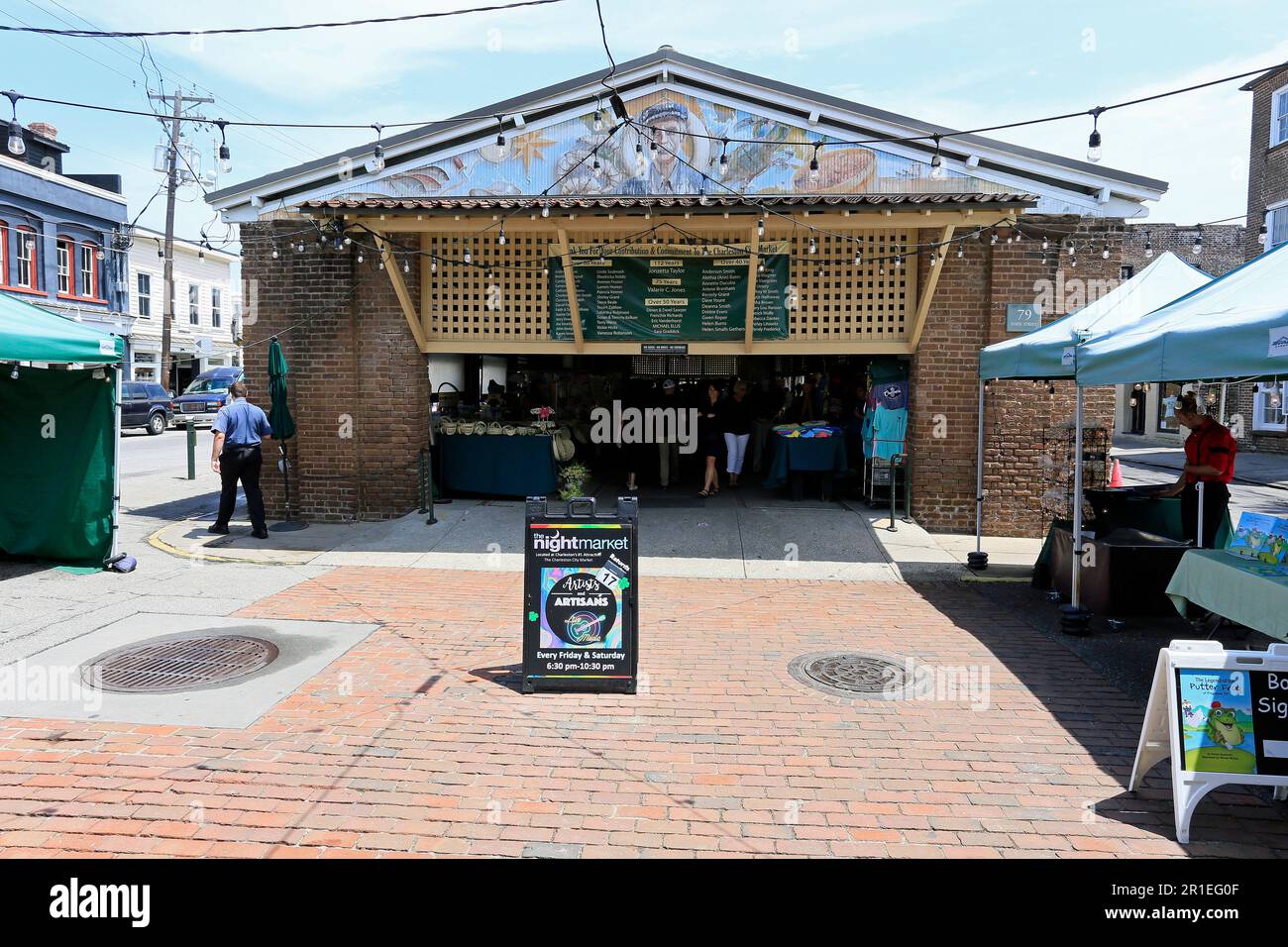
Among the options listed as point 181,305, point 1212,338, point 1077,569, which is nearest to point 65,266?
point 181,305

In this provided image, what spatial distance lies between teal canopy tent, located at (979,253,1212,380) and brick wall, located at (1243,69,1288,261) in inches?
855

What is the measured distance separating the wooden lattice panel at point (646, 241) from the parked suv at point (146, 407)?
20741 millimetres

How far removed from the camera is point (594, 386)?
1745 cm

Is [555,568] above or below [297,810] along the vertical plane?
above

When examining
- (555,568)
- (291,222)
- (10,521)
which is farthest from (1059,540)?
(10,521)

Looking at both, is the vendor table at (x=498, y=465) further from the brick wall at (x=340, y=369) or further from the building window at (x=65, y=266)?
the building window at (x=65, y=266)

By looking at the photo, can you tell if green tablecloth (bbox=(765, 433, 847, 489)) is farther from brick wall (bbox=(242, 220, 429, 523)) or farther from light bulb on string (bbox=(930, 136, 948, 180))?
brick wall (bbox=(242, 220, 429, 523))

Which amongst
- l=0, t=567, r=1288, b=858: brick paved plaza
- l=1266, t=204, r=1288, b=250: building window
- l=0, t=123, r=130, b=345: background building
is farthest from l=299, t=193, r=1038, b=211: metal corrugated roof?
l=0, t=123, r=130, b=345: background building

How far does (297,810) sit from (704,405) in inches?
381

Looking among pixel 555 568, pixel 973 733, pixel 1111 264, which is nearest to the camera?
pixel 973 733

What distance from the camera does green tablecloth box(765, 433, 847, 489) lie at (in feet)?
40.0

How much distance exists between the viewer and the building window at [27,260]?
96.9 feet

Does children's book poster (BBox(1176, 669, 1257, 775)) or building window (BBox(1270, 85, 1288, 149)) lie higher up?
building window (BBox(1270, 85, 1288, 149))
